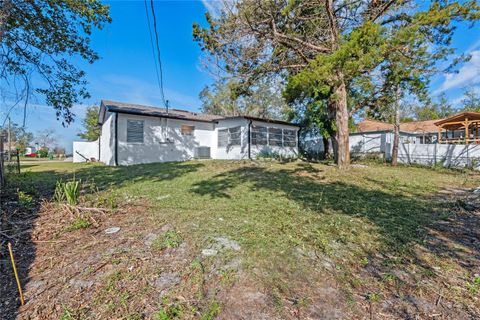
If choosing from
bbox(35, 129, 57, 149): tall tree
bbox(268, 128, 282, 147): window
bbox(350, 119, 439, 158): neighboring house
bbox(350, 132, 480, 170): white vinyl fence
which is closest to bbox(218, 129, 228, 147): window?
bbox(268, 128, 282, 147): window

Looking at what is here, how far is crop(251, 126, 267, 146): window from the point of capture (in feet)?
47.4

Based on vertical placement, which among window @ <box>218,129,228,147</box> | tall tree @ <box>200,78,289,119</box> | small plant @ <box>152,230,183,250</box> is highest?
tall tree @ <box>200,78,289,119</box>

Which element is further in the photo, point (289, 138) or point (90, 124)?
point (90, 124)

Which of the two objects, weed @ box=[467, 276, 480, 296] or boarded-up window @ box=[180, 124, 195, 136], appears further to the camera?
boarded-up window @ box=[180, 124, 195, 136]

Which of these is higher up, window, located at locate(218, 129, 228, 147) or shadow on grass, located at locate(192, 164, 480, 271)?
window, located at locate(218, 129, 228, 147)

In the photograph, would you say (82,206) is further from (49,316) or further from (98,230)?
(49,316)

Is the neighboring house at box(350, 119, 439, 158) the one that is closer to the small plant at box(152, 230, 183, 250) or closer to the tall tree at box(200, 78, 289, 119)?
the tall tree at box(200, 78, 289, 119)

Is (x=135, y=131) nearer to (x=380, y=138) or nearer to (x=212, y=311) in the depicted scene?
(x=212, y=311)

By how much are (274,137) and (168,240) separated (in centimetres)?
1360

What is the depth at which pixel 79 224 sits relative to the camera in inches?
129

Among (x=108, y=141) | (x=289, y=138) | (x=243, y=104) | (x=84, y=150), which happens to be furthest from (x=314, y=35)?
(x=243, y=104)

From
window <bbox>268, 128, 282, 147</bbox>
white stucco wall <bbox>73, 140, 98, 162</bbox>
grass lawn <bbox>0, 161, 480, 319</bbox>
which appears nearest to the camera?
grass lawn <bbox>0, 161, 480, 319</bbox>

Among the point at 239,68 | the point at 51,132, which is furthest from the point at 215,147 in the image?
the point at 51,132

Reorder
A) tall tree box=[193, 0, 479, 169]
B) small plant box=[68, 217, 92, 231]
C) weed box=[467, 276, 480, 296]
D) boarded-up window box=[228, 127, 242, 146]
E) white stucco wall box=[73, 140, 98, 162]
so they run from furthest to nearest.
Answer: white stucco wall box=[73, 140, 98, 162] → boarded-up window box=[228, 127, 242, 146] → tall tree box=[193, 0, 479, 169] → small plant box=[68, 217, 92, 231] → weed box=[467, 276, 480, 296]
